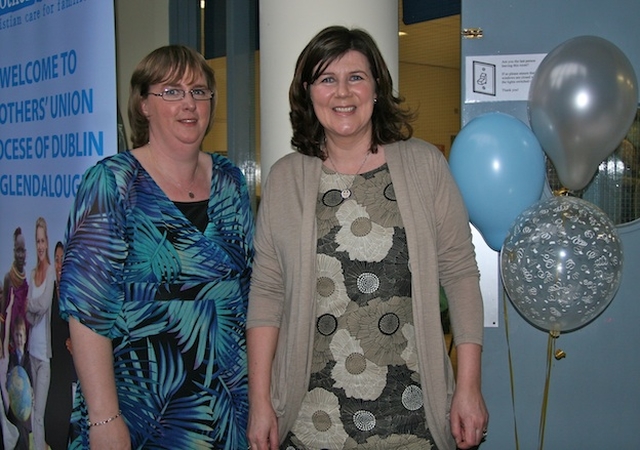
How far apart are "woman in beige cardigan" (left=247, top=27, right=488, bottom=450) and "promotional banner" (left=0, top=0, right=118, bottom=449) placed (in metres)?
0.78

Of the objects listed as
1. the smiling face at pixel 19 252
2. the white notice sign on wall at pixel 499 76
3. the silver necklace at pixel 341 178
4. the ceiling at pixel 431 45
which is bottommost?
the smiling face at pixel 19 252

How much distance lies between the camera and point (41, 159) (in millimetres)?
2283

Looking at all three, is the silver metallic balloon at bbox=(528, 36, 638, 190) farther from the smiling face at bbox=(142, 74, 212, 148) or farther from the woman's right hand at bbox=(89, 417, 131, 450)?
the woman's right hand at bbox=(89, 417, 131, 450)

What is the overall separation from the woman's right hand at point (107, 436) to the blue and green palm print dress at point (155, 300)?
0.18 feet

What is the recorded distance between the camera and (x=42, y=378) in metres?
2.29

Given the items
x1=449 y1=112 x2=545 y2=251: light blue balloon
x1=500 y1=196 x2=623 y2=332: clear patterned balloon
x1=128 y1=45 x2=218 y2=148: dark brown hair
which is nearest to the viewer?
x1=128 y1=45 x2=218 y2=148: dark brown hair

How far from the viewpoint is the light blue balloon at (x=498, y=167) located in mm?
1904

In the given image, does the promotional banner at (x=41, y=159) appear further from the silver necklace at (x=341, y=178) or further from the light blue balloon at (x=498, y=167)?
the light blue balloon at (x=498, y=167)

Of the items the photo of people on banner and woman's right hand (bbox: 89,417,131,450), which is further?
the photo of people on banner

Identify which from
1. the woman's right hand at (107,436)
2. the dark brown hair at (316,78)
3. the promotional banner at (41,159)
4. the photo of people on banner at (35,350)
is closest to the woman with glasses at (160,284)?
the woman's right hand at (107,436)

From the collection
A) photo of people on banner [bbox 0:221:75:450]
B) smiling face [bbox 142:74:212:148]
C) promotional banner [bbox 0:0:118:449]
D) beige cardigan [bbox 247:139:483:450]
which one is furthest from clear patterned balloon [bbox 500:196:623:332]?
photo of people on banner [bbox 0:221:75:450]

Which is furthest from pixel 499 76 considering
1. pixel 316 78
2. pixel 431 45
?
pixel 431 45

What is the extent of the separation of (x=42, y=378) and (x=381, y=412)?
4.40 feet

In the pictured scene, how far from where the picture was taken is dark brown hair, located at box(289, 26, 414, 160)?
1600 millimetres
